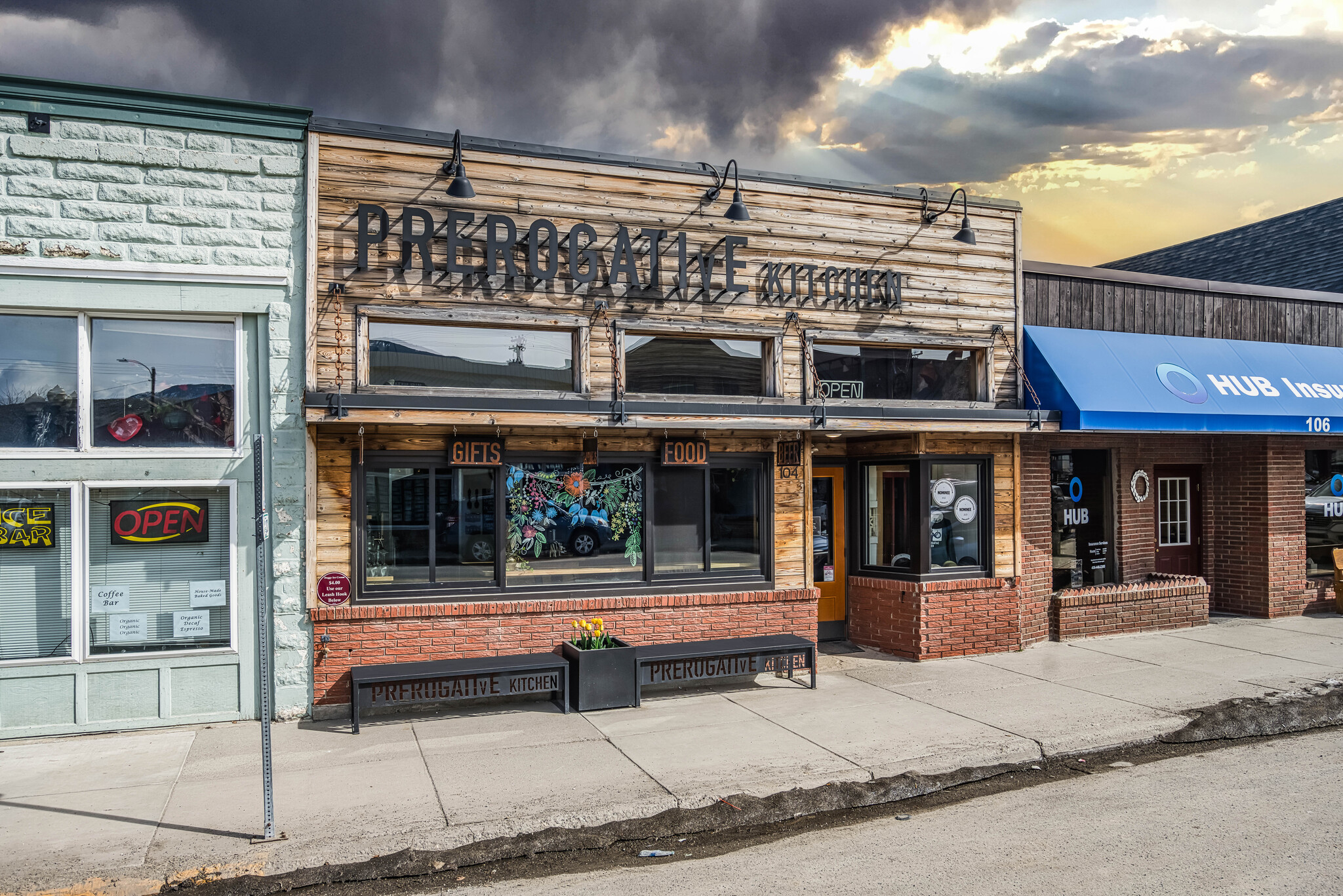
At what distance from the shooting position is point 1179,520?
14.3 metres

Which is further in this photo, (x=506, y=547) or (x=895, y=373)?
(x=895, y=373)

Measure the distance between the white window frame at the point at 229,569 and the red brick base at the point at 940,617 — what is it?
7546 mm

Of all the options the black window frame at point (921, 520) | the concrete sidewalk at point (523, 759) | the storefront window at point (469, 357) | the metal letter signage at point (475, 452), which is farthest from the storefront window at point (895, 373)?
the metal letter signage at point (475, 452)

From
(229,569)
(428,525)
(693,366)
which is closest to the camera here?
(229,569)

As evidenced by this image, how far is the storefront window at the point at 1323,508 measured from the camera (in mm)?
14680

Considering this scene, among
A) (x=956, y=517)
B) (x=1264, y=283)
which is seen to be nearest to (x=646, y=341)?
(x=956, y=517)

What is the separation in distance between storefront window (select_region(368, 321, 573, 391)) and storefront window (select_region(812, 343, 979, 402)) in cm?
325

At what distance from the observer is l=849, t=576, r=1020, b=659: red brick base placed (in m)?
11.1

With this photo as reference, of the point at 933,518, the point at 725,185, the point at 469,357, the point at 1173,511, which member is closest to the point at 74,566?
the point at 469,357

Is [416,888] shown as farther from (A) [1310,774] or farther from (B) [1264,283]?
(B) [1264,283]

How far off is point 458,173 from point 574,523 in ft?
12.6

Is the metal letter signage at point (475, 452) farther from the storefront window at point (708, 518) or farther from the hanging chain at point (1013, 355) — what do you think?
the hanging chain at point (1013, 355)

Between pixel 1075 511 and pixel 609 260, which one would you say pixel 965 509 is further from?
pixel 609 260

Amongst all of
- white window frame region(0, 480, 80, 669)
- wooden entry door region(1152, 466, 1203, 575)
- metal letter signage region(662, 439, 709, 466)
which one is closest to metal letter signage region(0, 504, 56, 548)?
white window frame region(0, 480, 80, 669)
